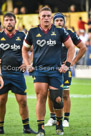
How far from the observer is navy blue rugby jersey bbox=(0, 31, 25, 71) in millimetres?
7336

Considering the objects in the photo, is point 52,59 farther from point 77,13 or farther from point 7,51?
point 77,13

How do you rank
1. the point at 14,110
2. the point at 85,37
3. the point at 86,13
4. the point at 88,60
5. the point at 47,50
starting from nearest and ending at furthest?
1. the point at 47,50
2. the point at 14,110
3. the point at 88,60
4. the point at 85,37
5. the point at 86,13

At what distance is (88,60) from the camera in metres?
20.0

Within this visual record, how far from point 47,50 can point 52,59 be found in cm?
18

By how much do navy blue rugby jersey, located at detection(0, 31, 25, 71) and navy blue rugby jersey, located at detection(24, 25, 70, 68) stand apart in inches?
13.8

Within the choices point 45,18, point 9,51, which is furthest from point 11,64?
point 45,18

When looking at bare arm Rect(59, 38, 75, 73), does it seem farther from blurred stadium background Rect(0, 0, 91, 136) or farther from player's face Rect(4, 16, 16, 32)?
blurred stadium background Rect(0, 0, 91, 136)

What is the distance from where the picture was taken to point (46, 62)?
23.3 ft

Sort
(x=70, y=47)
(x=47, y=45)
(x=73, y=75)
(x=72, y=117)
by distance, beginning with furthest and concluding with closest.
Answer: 1. (x=73, y=75)
2. (x=72, y=117)
3. (x=70, y=47)
4. (x=47, y=45)

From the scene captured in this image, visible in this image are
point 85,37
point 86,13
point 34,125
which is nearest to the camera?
point 34,125

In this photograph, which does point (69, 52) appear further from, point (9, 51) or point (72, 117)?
point (72, 117)

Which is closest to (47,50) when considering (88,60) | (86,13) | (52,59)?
(52,59)

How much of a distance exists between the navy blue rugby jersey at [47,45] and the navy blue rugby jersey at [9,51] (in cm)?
35

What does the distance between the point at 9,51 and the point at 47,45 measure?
72 centimetres
